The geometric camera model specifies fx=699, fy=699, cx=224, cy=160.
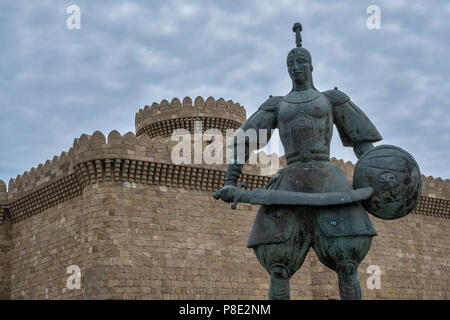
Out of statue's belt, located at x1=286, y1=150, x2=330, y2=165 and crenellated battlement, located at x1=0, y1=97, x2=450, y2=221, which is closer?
statue's belt, located at x1=286, y1=150, x2=330, y2=165

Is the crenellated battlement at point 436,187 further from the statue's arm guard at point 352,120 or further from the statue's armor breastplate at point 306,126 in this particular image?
the statue's armor breastplate at point 306,126

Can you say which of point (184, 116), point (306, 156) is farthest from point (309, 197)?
point (184, 116)

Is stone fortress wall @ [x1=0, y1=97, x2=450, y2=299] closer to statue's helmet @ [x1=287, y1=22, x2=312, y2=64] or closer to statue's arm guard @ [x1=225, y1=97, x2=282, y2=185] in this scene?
statue's arm guard @ [x1=225, y1=97, x2=282, y2=185]

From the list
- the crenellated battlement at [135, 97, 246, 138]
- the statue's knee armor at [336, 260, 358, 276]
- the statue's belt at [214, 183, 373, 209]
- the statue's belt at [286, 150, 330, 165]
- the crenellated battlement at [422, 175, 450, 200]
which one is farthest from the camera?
the crenellated battlement at [135, 97, 246, 138]

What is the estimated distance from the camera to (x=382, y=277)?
20.6 m

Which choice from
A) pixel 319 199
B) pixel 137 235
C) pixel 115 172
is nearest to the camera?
pixel 319 199

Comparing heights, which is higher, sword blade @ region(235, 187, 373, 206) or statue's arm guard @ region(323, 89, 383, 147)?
statue's arm guard @ region(323, 89, 383, 147)

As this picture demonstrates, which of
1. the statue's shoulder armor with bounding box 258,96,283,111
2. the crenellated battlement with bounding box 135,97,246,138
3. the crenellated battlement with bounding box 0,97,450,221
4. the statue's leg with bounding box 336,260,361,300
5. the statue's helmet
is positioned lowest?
the statue's leg with bounding box 336,260,361,300

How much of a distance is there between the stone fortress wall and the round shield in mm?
11119

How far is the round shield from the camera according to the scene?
591 cm

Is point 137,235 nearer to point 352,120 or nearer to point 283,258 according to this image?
point 352,120

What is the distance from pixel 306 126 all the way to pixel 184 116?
16680 millimetres

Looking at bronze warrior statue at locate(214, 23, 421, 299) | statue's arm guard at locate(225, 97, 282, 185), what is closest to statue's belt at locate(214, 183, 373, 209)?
bronze warrior statue at locate(214, 23, 421, 299)

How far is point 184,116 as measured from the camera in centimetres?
2280
